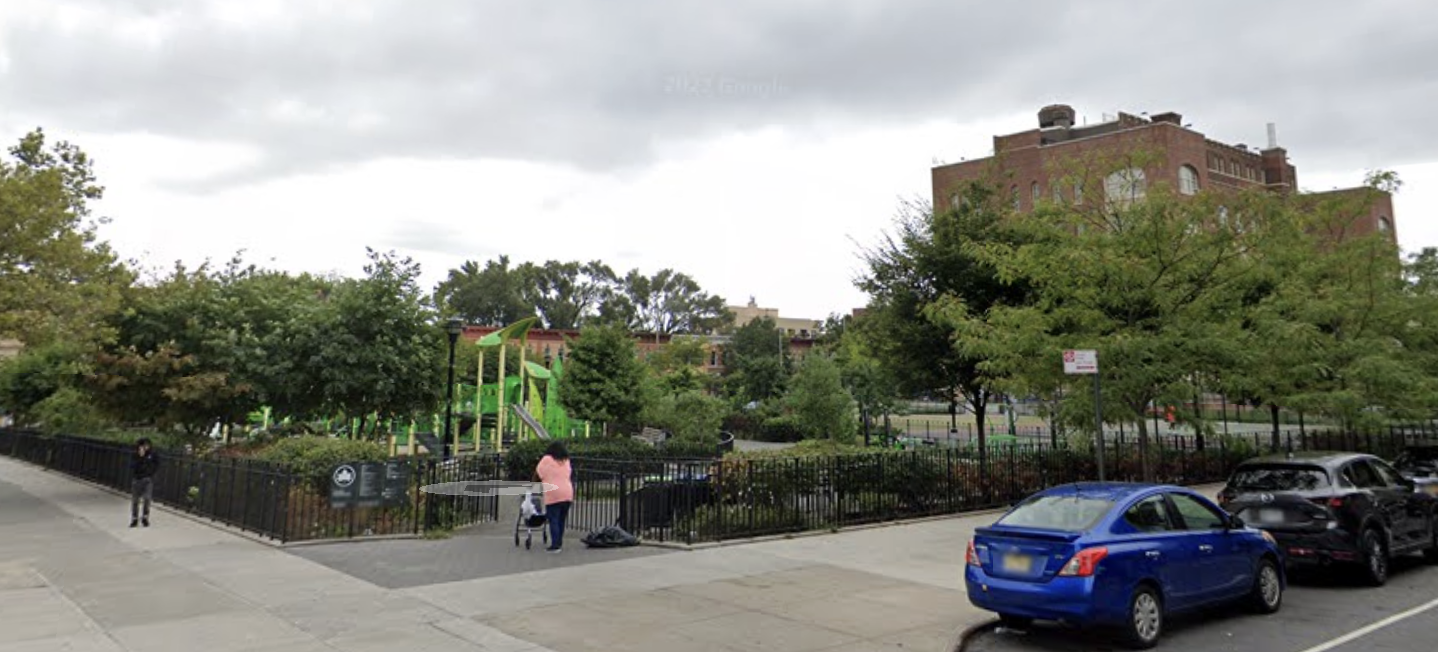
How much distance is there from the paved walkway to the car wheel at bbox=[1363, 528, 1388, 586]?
456 cm

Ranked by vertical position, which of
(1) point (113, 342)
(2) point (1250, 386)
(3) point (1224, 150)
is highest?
(3) point (1224, 150)

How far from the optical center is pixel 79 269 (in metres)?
18.3

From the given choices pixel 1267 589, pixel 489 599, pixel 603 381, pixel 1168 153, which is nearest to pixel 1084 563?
pixel 1267 589

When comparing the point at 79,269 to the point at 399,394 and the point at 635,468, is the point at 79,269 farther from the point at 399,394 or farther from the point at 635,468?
the point at 635,468

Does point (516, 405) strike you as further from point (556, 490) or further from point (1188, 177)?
point (1188, 177)

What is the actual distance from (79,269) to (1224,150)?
73.5 meters

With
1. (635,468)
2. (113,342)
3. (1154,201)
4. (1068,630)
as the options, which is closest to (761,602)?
(1068,630)

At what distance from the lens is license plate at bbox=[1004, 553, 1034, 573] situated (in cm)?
700

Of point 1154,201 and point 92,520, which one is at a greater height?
point 1154,201

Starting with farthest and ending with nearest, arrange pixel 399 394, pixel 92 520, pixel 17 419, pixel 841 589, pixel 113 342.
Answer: pixel 17 419
pixel 399 394
pixel 113 342
pixel 92 520
pixel 841 589

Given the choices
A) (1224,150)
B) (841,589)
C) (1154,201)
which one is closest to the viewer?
(841,589)

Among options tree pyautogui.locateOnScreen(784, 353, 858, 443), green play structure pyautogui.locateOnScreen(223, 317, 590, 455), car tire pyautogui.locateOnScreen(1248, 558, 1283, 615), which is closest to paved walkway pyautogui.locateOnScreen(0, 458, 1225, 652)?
car tire pyautogui.locateOnScreen(1248, 558, 1283, 615)

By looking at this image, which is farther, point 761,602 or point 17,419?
point 17,419

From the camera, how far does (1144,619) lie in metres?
6.99
